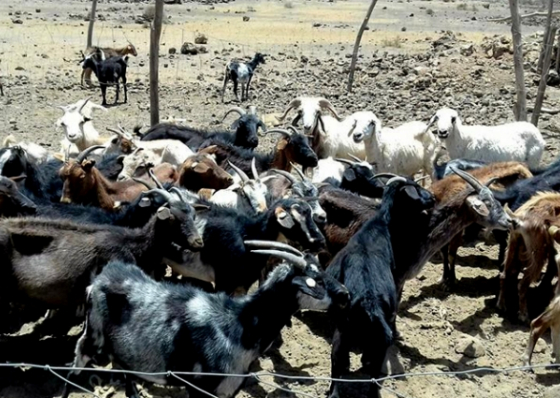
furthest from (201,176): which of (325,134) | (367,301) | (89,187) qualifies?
(367,301)

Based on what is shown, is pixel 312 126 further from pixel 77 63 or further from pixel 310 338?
pixel 77 63

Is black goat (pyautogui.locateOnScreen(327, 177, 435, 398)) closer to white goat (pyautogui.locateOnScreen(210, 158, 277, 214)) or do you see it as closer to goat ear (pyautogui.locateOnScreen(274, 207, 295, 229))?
goat ear (pyautogui.locateOnScreen(274, 207, 295, 229))

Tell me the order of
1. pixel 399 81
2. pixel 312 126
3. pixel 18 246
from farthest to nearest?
pixel 399 81 → pixel 312 126 → pixel 18 246

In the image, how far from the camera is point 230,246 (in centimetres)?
713

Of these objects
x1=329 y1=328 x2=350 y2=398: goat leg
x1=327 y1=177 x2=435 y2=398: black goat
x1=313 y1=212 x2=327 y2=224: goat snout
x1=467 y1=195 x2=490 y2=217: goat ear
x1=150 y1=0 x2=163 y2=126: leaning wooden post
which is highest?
x1=150 y1=0 x2=163 y2=126: leaning wooden post

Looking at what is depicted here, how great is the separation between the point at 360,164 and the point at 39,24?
25.8 meters

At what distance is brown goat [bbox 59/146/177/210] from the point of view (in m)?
8.62

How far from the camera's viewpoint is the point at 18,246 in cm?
653

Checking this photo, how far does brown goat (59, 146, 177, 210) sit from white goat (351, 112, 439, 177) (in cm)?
401

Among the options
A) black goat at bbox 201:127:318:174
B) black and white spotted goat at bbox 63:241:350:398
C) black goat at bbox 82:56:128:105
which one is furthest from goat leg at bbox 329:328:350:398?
black goat at bbox 82:56:128:105

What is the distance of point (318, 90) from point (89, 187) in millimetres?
11122

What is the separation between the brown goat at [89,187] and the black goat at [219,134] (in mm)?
2520

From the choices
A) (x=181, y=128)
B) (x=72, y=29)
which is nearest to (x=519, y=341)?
(x=181, y=128)

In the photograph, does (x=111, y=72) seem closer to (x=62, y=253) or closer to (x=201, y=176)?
(x=201, y=176)
